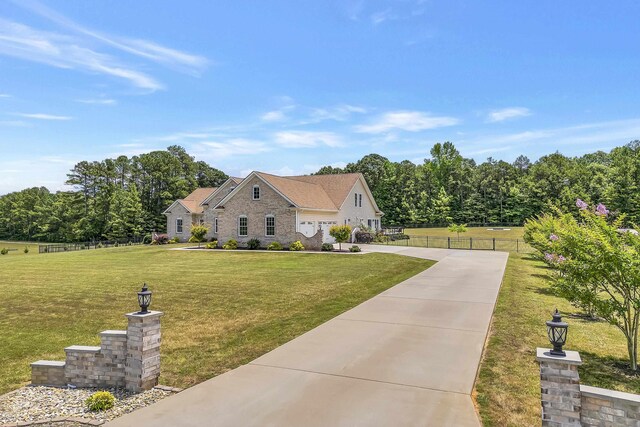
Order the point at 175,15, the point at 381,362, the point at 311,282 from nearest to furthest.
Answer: the point at 381,362, the point at 175,15, the point at 311,282

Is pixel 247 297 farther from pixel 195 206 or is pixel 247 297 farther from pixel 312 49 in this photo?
pixel 195 206

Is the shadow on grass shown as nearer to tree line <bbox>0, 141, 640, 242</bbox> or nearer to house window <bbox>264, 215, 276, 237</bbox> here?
house window <bbox>264, 215, 276, 237</bbox>

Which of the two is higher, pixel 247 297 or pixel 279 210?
pixel 279 210

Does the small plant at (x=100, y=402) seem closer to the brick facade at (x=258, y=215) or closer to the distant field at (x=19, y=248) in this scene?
the brick facade at (x=258, y=215)

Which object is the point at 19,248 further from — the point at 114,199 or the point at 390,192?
the point at 390,192

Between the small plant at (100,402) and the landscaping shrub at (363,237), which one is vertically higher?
the landscaping shrub at (363,237)

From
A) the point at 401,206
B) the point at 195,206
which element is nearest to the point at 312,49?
the point at 195,206

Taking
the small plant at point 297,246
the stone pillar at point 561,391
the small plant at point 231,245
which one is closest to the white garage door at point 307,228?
the small plant at point 297,246
